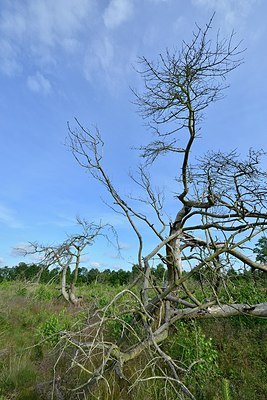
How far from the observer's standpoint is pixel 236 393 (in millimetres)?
4836

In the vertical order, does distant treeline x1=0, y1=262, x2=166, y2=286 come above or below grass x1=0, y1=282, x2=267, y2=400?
above

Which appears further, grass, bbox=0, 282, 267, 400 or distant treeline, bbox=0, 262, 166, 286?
distant treeline, bbox=0, 262, 166, 286

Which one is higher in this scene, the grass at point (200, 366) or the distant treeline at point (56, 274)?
the distant treeline at point (56, 274)

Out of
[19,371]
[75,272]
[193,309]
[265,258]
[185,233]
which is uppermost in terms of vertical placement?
[75,272]

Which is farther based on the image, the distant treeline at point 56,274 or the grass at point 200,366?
the distant treeline at point 56,274

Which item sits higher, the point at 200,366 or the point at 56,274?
the point at 56,274

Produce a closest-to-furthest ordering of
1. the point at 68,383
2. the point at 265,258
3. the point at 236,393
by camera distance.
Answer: the point at 236,393
the point at 68,383
the point at 265,258

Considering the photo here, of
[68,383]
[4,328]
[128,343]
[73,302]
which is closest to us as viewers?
[68,383]

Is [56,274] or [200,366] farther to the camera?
[56,274]

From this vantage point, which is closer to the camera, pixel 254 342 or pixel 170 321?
pixel 170 321

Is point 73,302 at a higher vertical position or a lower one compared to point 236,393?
higher

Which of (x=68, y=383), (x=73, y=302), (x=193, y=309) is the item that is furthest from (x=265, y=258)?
(x=73, y=302)

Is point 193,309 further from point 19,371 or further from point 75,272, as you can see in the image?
point 75,272

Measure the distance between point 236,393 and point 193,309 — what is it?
1374 millimetres
